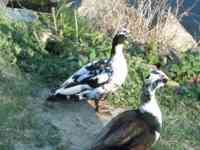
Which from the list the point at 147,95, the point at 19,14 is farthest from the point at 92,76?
the point at 19,14

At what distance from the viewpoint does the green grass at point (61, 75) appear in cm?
700

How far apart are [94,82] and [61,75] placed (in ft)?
2.80

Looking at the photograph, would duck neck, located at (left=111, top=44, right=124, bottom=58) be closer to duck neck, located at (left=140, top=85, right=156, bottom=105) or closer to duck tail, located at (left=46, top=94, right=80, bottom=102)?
duck tail, located at (left=46, top=94, right=80, bottom=102)

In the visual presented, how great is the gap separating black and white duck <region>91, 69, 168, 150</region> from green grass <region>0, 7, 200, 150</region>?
63 cm

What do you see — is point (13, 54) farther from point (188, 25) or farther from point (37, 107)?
point (188, 25)

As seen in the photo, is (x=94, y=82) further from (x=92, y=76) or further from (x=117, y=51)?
(x=117, y=51)

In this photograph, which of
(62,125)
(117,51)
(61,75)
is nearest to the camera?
(62,125)

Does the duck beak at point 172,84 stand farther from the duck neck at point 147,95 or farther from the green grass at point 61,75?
the duck neck at point 147,95

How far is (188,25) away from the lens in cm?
1167

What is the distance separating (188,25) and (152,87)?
508 centimetres

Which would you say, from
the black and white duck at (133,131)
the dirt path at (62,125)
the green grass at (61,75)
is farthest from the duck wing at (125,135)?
the green grass at (61,75)

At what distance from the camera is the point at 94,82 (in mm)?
7531

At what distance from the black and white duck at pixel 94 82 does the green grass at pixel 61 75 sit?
1.36 feet

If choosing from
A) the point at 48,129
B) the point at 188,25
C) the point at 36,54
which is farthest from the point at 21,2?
the point at 48,129
